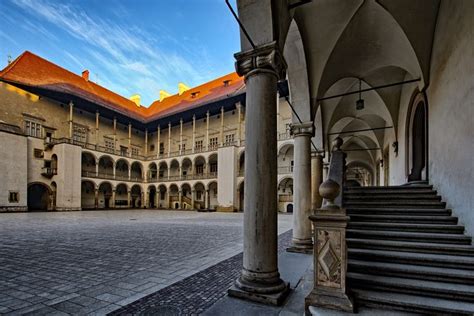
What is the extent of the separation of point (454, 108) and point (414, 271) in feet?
11.1

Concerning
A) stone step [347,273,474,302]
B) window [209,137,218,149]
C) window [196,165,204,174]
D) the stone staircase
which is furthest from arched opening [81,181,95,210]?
stone step [347,273,474,302]

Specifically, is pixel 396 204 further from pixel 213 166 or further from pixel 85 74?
pixel 85 74

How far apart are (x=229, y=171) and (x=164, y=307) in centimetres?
2959

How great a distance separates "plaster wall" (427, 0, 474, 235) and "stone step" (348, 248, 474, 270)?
3.02 ft

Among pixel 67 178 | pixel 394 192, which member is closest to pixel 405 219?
pixel 394 192

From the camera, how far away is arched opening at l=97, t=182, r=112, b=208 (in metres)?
37.7

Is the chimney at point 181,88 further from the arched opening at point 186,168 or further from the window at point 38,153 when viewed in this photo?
the window at point 38,153

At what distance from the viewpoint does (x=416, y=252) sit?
13.3 feet

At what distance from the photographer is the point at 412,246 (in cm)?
407

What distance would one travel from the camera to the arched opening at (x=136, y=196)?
136 ft

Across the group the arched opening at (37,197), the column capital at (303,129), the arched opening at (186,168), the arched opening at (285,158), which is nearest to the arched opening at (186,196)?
the arched opening at (186,168)

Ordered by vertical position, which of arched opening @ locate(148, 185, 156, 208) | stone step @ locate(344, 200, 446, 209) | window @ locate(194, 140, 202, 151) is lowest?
arched opening @ locate(148, 185, 156, 208)

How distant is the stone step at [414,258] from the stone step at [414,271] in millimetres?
64

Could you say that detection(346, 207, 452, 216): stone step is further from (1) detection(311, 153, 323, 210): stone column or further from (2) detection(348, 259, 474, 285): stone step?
(1) detection(311, 153, 323, 210): stone column
